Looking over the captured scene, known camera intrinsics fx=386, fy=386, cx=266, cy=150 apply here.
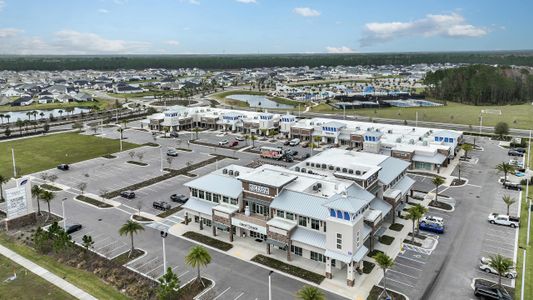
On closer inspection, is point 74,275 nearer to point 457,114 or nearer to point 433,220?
point 433,220

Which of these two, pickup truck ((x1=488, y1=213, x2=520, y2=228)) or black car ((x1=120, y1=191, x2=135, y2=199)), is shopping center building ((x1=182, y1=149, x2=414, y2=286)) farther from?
black car ((x1=120, y1=191, x2=135, y2=199))

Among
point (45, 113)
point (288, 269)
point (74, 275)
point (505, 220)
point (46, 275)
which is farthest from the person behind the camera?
point (45, 113)

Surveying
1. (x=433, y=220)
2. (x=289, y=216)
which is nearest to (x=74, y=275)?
(x=289, y=216)

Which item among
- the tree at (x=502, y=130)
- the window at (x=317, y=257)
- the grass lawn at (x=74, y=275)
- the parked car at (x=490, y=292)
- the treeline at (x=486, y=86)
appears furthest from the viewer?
the treeline at (x=486, y=86)

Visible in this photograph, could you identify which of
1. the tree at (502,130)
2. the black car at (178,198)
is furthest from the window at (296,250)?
the tree at (502,130)

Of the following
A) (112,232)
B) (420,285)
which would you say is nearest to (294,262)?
(420,285)

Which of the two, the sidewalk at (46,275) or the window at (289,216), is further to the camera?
the window at (289,216)

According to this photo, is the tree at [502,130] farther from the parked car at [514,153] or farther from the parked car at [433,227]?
the parked car at [433,227]
